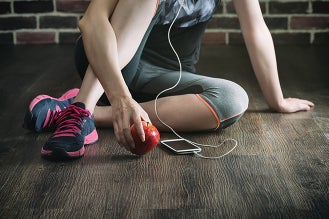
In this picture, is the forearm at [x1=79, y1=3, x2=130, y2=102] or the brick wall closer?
the forearm at [x1=79, y1=3, x2=130, y2=102]

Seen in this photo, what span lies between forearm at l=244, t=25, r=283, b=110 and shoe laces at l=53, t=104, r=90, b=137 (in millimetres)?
595

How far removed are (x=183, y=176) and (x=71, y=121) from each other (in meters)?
0.40

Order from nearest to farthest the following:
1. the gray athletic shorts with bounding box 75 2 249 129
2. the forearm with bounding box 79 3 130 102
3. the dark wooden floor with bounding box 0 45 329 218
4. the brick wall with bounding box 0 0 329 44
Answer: the dark wooden floor with bounding box 0 45 329 218 → the forearm with bounding box 79 3 130 102 → the gray athletic shorts with bounding box 75 2 249 129 → the brick wall with bounding box 0 0 329 44

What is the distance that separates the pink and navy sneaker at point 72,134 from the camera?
175 centimetres

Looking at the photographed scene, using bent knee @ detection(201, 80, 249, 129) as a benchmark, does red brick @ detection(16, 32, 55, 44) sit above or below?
below

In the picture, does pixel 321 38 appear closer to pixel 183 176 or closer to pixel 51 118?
pixel 51 118

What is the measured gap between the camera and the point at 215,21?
3723 mm

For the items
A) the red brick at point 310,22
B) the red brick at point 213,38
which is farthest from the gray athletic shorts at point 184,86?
the red brick at point 310,22

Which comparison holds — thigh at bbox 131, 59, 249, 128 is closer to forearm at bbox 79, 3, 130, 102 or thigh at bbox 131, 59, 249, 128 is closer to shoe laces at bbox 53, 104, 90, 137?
shoe laces at bbox 53, 104, 90, 137

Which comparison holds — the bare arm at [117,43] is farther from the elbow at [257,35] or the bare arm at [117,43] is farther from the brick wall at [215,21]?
the brick wall at [215,21]

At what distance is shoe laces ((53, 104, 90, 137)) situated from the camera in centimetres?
179

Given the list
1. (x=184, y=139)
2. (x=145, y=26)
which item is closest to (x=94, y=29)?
(x=145, y=26)

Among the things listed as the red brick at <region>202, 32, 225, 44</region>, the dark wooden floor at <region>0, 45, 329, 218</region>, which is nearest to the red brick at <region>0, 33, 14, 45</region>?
the red brick at <region>202, 32, 225, 44</region>

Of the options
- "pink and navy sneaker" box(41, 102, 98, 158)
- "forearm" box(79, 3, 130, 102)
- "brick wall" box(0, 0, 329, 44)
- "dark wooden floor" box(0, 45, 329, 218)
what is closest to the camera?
"dark wooden floor" box(0, 45, 329, 218)
